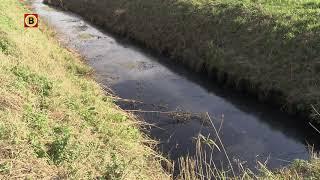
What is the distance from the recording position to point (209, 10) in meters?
25.2

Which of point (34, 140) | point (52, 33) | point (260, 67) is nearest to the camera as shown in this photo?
point (34, 140)

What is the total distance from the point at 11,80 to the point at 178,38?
12676 millimetres

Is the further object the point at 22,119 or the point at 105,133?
the point at 105,133

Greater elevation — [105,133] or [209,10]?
[209,10]

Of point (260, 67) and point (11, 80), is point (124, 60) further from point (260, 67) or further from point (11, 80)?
point (11, 80)

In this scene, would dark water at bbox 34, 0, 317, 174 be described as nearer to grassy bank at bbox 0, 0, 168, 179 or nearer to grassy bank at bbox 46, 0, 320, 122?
grassy bank at bbox 46, 0, 320, 122

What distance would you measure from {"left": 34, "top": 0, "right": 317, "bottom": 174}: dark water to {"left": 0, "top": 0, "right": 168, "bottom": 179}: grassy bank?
153 centimetres

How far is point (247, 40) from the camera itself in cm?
2175

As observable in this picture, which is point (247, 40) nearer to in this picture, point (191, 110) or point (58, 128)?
point (191, 110)

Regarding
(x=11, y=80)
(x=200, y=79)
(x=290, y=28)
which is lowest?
(x=200, y=79)

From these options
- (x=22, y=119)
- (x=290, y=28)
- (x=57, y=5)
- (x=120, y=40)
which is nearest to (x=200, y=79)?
(x=290, y=28)

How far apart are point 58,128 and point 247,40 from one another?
41.3ft

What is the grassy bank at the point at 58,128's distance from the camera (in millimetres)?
9891

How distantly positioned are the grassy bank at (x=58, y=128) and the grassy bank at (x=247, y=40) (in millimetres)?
6131
